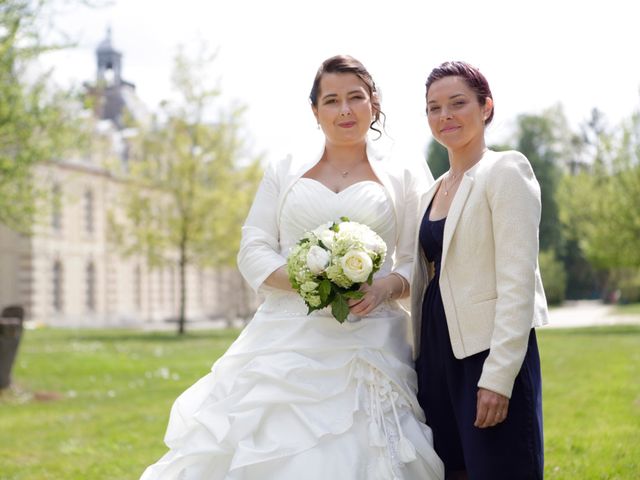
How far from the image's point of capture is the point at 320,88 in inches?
194

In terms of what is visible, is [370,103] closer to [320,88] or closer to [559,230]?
[320,88]

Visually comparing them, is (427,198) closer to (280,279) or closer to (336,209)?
(336,209)

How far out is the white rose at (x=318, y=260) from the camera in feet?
14.1

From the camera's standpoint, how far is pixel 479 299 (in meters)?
4.16

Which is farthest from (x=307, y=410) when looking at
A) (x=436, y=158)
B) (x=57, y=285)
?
(x=436, y=158)

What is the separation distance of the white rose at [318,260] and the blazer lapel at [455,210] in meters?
0.61

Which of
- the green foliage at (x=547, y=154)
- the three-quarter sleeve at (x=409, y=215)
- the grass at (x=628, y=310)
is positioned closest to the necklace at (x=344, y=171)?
the three-quarter sleeve at (x=409, y=215)

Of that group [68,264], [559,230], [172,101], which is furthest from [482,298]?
[559,230]

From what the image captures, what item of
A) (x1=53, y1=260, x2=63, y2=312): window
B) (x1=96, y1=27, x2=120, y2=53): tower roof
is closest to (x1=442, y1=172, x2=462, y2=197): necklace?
(x1=53, y1=260, x2=63, y2=312): window

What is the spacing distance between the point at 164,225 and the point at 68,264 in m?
16.7

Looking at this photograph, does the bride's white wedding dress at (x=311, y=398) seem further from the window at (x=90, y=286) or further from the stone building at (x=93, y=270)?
the window at (x=90, y=286)

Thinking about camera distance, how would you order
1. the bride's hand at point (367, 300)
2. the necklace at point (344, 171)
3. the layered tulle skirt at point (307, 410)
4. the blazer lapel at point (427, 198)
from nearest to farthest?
1. the layered tulle skirt at point (307, 410)
2. the bride's hand at point (367, 300)
3. the blazer lapel at point (427, 198)
4. the necklace at point (344, 171)

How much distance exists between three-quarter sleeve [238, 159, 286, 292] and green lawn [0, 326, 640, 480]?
330 centimetres

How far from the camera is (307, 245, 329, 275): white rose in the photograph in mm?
4289
